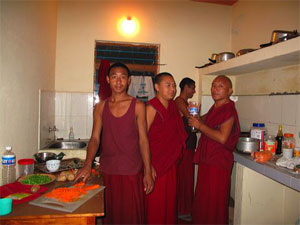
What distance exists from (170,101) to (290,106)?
1435 millimetres

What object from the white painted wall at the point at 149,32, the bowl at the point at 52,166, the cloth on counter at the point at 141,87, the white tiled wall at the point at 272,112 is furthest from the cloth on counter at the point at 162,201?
the white painted wall at the point at 149,32

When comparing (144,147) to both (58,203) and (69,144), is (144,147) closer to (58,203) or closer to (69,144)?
(58,203)

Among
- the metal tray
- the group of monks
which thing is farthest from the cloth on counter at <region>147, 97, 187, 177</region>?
the metal tray

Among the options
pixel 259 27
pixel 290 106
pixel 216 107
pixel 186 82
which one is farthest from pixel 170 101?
pixel 259 27

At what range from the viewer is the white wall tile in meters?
2.67

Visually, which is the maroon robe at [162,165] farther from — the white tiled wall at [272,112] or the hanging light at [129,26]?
the hanging light at [129,26]

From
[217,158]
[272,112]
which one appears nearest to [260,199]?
A: [217,158]

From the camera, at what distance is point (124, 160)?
1.83m

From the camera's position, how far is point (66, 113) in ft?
13.0

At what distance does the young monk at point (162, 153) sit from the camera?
221 cm

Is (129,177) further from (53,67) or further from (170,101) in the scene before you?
(53,67)

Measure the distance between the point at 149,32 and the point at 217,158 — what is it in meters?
2.64

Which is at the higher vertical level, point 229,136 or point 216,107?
point 216,107

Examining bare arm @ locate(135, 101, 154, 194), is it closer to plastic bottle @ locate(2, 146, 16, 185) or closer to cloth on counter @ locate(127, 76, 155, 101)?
plastic bottle @ locate(2, 146, 16, 185)
